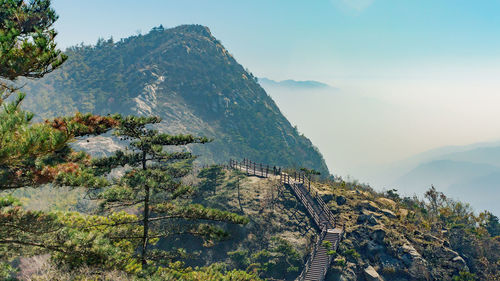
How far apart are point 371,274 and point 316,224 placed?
285 inches

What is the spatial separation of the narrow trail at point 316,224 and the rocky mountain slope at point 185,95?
278 ft

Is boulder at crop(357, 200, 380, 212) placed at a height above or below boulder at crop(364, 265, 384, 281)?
above

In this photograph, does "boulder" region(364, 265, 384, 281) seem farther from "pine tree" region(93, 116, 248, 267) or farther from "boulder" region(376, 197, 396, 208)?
"pine tree" region(93, 116, 248, 267)

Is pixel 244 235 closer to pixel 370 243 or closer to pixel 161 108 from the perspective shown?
pixel 370 243

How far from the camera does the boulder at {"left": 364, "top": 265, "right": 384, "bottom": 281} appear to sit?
2534cm

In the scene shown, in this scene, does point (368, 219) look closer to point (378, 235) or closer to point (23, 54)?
point (378, 235)

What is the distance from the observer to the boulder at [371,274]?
25.3 meters

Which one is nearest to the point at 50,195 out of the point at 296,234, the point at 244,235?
the point at 244,235

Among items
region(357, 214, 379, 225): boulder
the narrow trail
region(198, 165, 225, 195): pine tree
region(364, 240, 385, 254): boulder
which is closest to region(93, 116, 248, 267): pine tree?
the narrow trail

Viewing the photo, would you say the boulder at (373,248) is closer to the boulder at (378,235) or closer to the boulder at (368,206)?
the boulder at (378,235)

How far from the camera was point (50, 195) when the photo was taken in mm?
74500

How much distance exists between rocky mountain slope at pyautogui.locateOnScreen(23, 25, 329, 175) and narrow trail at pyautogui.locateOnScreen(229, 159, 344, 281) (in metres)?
84.9

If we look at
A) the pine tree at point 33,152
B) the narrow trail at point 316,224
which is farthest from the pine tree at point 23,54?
the narrow trail at point 316,224

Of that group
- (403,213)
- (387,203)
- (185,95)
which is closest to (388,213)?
(403,213)
